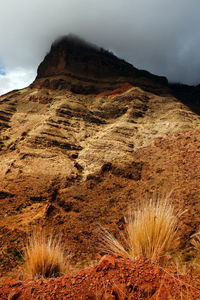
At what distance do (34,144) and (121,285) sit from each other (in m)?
14.9

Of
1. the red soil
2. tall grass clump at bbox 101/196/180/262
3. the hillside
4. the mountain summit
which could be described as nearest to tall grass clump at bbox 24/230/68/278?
the red soil

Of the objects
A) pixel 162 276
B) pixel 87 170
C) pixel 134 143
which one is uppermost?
pixel 134 143

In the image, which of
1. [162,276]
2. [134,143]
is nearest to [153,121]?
[134,143]

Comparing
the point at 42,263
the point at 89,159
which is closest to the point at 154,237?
the point at 42,263

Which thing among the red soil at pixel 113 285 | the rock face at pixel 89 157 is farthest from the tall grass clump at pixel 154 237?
the rock face at pixel 89 157

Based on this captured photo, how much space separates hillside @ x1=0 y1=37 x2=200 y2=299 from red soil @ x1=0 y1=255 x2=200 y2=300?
3.69m

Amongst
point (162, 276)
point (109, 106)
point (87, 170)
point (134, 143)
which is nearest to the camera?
point (162, 276)

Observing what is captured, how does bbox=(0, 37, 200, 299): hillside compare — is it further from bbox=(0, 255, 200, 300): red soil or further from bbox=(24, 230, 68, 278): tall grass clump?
bbox=(0, 255, 200, 300): red soil

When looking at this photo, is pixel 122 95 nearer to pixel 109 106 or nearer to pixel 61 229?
pixel 109 106

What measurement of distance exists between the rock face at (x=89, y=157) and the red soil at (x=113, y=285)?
12.1 feet

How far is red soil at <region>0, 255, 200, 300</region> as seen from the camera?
1.59 metres

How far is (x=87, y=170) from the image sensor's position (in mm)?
13992

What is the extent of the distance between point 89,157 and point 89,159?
24 centimetres

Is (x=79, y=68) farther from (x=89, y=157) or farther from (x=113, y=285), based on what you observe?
(x=113, y=285)
